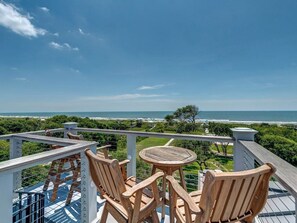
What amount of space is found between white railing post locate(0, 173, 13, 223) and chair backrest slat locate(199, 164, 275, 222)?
1.27 meters

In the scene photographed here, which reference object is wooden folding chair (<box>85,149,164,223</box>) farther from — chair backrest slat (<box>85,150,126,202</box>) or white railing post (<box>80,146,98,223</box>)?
white railing post (<box>80,146,98,223</box>)

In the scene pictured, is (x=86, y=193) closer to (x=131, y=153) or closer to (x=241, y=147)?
(x=131, y=153)

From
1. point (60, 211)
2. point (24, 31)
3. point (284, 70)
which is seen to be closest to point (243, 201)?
point (60, 211)

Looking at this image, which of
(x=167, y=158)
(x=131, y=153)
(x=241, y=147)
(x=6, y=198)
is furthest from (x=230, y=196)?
(x=131, y=153)

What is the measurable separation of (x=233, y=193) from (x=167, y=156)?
3.87 ft

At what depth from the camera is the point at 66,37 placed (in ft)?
20.2

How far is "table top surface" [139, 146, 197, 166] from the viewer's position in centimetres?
201

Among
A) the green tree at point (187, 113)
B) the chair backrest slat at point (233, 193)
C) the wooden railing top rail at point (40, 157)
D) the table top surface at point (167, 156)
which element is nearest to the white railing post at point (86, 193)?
the wooden railing top rail at point (40, 157)

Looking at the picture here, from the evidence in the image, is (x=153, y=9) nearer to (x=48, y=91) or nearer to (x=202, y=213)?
(x=202, y=213)

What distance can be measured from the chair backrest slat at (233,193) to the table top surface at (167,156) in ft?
2.75

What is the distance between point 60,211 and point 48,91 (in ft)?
48.6

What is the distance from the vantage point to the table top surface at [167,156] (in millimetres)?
2012

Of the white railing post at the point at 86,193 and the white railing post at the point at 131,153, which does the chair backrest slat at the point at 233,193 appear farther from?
the white railing post at the point at 131,153

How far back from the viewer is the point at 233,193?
1.09m
